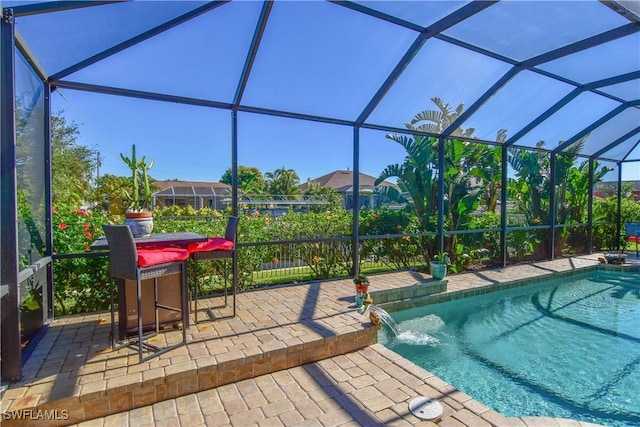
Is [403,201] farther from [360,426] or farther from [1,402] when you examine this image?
[1,402]

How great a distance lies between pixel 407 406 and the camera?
8.89 ft

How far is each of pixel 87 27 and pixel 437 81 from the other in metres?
4.56

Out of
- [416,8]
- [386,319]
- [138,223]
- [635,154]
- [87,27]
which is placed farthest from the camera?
[635,154]

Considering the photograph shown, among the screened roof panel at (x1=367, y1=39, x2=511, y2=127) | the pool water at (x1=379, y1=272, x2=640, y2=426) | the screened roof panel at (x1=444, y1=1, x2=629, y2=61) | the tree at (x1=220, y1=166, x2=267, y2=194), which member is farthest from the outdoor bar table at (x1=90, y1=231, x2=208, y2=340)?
the tree at (x1=220, y1=166, x2=267, y2=194)

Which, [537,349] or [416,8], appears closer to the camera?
[416,8]

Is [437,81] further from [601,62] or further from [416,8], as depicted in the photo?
[601,62]

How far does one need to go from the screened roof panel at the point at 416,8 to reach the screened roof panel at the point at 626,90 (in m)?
4.38

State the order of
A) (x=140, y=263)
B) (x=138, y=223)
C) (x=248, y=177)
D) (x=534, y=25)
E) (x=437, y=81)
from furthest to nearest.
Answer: (x=248, y=177)
(x=437, y=81)
(x=534, y=25)
(x=138, y=223)
(x=140, y=263)

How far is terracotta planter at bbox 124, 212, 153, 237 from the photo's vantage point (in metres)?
3.66

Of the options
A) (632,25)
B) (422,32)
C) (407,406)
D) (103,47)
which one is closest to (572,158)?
(632,25)

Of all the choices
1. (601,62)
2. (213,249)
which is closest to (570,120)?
(601,62)

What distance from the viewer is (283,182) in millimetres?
35094

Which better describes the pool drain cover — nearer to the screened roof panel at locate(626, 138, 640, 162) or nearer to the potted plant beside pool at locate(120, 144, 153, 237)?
the potted plant beside pool at locate(120, 144, 153, 237)

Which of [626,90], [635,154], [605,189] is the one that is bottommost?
[605,189]
